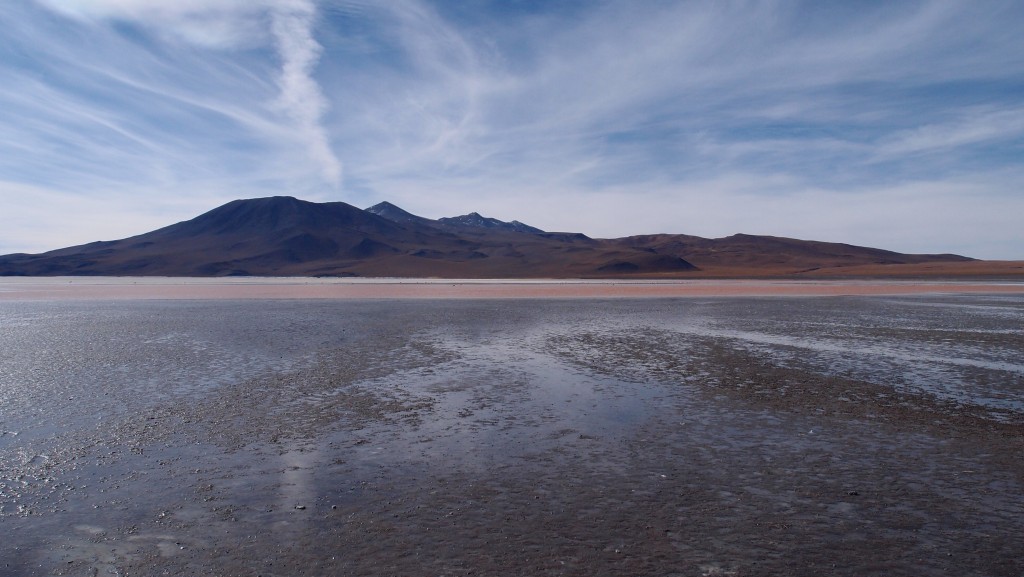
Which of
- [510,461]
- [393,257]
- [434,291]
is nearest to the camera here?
[510,461]

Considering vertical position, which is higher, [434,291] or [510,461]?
[434,291]

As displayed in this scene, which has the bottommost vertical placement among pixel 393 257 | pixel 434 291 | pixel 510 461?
pixel 510 461

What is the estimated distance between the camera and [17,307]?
3147cm

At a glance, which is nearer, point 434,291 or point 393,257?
point 434,291

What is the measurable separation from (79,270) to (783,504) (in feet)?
559

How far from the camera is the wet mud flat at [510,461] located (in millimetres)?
4988

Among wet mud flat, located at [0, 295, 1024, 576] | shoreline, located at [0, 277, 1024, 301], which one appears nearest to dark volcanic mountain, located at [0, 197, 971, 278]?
shoreline, located at [0, 277, 1024, 301]

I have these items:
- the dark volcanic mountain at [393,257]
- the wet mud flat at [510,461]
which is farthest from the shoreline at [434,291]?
the dark volcanic mountain at [393,257]

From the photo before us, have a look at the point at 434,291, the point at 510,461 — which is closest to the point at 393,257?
the point at 434,291

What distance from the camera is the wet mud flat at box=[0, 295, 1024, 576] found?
4988 millimetres

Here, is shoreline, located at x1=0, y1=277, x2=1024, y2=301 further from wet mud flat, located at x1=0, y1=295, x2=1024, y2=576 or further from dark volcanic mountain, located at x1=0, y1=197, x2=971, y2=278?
dark volcanic mountain, located at x1=0, y1=197, x2=971, y2=278

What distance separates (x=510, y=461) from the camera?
24.0 feet

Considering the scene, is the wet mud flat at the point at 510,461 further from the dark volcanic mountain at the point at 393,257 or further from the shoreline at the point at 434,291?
the dark volcanic mountain at the point at 393,257

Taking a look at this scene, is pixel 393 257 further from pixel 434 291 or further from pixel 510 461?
pixel 510 461
